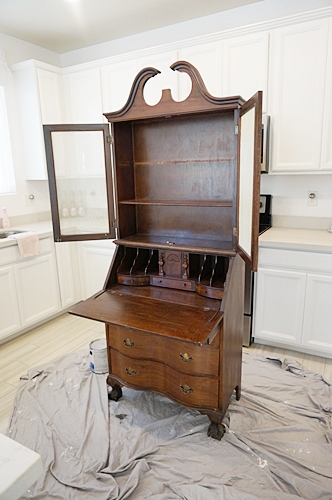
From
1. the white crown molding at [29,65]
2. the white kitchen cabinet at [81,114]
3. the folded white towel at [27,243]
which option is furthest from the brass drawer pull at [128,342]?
the white crown molding at [29,65]

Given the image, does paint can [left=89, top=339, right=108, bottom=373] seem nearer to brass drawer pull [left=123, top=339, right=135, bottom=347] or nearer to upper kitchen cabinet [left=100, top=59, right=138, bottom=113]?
brass drawer pull [left=123, top=339, right=135, bottom=347]

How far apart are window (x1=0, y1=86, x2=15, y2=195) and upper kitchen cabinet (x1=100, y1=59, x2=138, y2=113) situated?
0.97 meters

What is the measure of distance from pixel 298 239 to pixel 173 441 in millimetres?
1606

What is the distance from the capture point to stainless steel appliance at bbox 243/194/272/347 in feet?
8.34

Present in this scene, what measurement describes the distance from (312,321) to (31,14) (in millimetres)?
3328

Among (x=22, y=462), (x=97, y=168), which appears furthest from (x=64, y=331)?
(x=22, y=462)

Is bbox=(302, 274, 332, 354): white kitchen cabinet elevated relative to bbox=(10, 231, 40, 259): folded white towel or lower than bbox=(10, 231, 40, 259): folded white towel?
lower

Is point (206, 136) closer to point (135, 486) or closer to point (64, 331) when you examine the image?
point (135, 486)

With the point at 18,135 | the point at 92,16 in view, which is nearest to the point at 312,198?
the point at 92,16

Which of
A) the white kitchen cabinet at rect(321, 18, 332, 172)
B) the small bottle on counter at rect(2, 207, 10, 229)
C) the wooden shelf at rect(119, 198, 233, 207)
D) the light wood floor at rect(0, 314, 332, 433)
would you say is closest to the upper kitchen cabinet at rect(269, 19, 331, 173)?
the white kitchen cabinet at rect(321, 18, 332, 172)

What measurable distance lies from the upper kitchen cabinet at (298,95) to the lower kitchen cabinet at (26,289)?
2222mm

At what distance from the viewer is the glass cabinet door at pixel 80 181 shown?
209cm

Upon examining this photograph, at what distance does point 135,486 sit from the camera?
1480 millimetres

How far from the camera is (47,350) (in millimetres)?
2748
